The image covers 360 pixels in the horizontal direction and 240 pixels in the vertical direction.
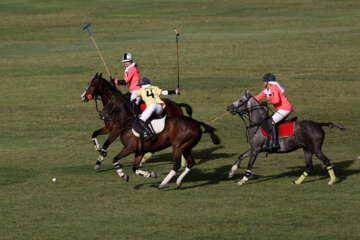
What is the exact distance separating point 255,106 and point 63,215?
6174 mm

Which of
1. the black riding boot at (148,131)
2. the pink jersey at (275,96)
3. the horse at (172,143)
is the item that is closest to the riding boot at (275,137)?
the pink jersey at (275,96)

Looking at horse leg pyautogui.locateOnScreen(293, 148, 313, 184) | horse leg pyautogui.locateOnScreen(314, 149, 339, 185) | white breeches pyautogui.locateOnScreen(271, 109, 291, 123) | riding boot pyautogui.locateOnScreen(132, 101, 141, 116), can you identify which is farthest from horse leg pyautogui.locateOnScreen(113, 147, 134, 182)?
horse leg pyautogui.locateOnScreen(314, 149, 339, 185)

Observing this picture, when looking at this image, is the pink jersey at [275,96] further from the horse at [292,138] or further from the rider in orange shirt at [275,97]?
the horse at [292,138]

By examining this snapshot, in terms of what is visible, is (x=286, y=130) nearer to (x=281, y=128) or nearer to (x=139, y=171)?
(x=281, y=128)

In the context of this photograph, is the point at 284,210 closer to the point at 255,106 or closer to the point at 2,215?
the point at 255,106

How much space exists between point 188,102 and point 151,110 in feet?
48.0

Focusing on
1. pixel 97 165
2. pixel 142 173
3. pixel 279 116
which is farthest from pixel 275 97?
pixel 97 165

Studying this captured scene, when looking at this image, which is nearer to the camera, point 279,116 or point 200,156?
point 279,116

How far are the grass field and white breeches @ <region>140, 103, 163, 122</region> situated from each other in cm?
185

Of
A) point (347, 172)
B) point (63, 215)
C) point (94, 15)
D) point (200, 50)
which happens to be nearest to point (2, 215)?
point (63, 215)

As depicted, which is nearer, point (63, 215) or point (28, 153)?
point (63, 215)

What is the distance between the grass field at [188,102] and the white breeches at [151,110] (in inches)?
73.0

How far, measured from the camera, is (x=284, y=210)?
17.9 metres

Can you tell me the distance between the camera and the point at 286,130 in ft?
68.0
